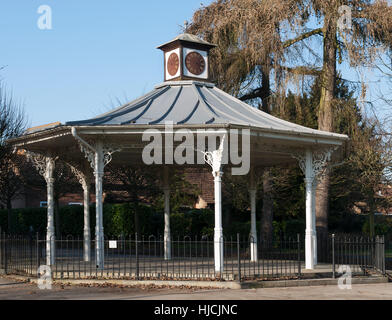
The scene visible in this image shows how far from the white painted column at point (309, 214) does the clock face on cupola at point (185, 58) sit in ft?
14.9

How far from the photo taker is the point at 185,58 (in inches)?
689

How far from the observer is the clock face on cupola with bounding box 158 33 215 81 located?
17438mm

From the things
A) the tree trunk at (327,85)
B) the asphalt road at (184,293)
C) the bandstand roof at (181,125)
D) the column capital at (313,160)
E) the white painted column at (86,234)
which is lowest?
the asphalt road at (184,293)

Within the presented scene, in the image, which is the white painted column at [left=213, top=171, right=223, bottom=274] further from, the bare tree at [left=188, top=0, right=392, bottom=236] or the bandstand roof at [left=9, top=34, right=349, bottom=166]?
the bare tree at [left=188, top=0, right=392, bottom=236]

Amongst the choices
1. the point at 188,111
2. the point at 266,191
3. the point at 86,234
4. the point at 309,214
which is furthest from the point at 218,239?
the point at 266,191

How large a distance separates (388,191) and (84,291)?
714 inches

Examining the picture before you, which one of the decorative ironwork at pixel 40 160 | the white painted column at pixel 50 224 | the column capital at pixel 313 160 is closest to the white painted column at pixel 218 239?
the column capital at pixel 313 160

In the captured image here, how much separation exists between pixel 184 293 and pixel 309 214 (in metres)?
5.36

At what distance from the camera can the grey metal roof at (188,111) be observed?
559 inches

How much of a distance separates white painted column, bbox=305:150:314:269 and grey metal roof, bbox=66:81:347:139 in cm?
112

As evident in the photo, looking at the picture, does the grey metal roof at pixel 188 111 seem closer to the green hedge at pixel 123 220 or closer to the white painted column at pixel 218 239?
the white painted column at pixel 218 239
